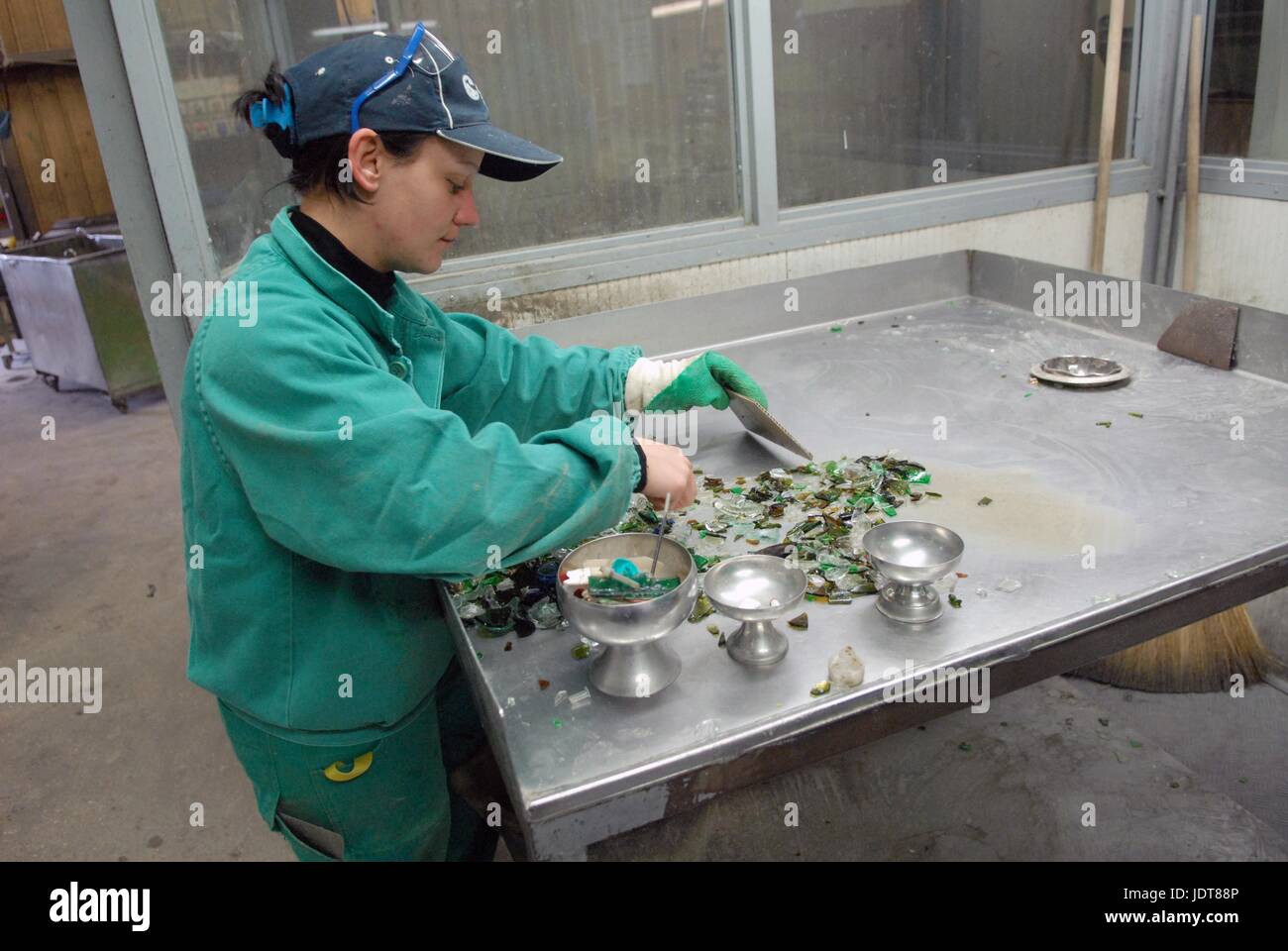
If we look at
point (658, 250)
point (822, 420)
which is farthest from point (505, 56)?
point (822, 420)

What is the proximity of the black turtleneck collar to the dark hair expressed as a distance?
5 centimetres

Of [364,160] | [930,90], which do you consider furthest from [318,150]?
[930,90]

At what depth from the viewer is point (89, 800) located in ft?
7.91

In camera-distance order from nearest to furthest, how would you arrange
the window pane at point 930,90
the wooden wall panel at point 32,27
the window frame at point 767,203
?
the window frame at point 767,203
the window pane at point 930,90
the wooden wall panel at point 32,27

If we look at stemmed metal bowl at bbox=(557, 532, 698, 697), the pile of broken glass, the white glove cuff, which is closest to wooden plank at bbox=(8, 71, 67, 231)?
the white glove cuff

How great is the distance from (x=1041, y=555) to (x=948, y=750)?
112 centimetres

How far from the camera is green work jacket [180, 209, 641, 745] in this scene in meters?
1.06

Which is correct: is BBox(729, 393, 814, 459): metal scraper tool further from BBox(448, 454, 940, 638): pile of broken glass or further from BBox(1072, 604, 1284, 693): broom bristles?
BBox(1072, 604, 1284, 693): broom bristles

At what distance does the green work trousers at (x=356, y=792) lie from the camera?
1390 mm

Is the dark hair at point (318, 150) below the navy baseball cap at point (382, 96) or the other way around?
below

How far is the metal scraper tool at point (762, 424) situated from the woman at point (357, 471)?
0.45m

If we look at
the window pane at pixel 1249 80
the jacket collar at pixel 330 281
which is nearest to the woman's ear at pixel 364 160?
the jacket collar at pixel 330 281

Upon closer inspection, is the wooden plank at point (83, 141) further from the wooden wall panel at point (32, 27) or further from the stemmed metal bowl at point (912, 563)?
the stemmed metal bowl at point (912, 563)
